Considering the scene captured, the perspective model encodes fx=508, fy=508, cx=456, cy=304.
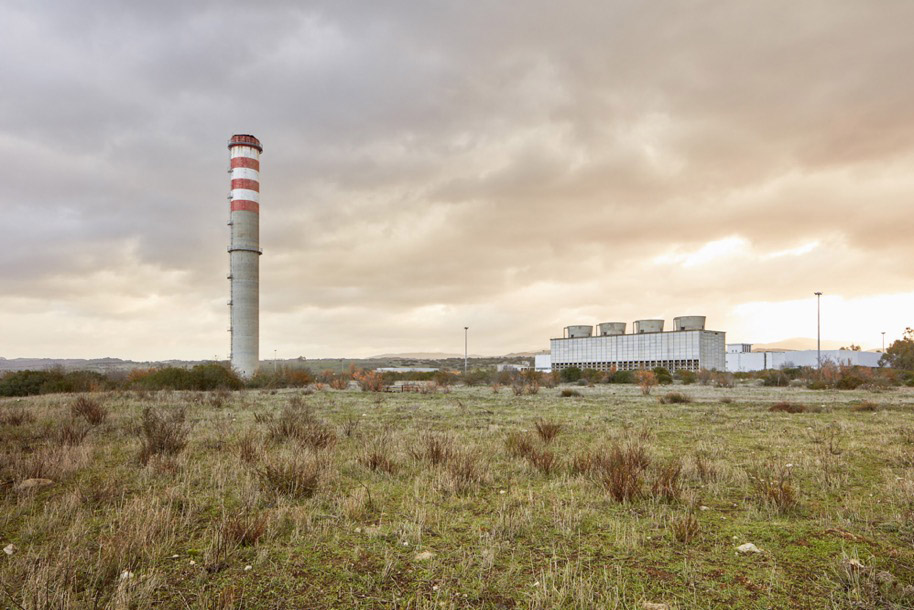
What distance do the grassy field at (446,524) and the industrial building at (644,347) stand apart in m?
81.8

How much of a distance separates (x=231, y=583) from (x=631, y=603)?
341 centimetres

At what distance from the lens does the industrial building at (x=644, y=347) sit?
92.3 meters

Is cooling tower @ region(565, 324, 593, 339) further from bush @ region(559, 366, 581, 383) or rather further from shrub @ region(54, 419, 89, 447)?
shrub @ region(54, 419, 89, 447)

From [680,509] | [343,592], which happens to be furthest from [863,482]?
[343,592]

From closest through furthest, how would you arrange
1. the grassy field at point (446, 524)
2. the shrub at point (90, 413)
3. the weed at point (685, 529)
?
1. the grassy field at point (446, 524)
2. the weed at point (685, 529)
3. the shrub at point (90, 413)

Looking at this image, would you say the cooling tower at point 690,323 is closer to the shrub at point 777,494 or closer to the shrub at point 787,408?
the shrub at point 787,408

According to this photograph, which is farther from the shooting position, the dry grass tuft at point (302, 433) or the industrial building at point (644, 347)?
the industrial building at point (644, 347)

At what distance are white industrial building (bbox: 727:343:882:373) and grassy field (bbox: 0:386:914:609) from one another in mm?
106018

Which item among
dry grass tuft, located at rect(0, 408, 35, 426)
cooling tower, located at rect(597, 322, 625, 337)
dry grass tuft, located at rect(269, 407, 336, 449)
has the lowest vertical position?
dry grass tuft, located at rect(0, 408, 35, 426)

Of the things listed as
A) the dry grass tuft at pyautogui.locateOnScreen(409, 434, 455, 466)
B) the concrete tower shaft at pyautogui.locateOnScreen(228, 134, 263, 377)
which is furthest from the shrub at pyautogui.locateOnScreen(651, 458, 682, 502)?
the concrete tower shaft at pyautogui.locateOnScreen(228, 134, 263, 377)

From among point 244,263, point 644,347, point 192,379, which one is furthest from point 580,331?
point 192,379

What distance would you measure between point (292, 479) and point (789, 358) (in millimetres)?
120783

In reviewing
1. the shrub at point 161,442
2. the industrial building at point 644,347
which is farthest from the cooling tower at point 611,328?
the shrub at point 161,442

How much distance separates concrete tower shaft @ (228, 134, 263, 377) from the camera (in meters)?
55.4
